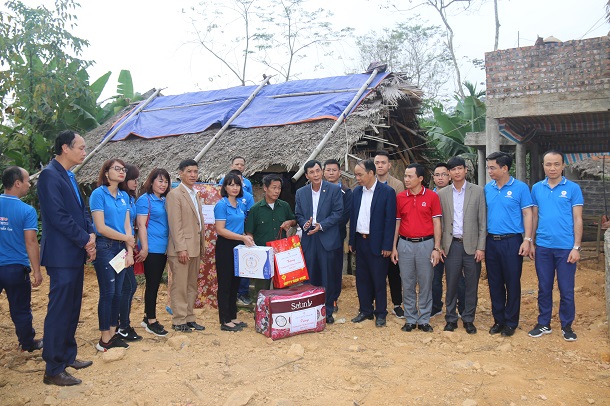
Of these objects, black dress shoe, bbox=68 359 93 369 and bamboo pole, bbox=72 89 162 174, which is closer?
black dress shoe, bbox=68 359 93 369

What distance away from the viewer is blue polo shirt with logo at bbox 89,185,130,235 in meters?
4.33

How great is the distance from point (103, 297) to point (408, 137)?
24.3ft

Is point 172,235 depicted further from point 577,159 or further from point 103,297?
point 577,159

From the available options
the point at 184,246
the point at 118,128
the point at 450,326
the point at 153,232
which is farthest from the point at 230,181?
the point at 118,128

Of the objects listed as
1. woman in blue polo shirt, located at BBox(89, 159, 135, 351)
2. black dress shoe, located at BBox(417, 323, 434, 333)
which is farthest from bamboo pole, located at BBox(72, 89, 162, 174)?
black dress shoe, located at BBox(417, 323, 434, 333)

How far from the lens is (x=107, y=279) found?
4344mm

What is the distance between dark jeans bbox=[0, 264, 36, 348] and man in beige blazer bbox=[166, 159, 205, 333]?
4.26 ft

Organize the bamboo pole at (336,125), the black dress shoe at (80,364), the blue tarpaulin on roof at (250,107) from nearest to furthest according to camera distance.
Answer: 1. the black dress shoe at (80,364)
2. the bamboo pole at (336,125)
3. the blue tarpaulin on roof at (250,107)

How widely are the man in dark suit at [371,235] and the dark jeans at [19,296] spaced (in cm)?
322

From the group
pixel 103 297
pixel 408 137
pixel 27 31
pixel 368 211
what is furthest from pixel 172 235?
pixel 408 137

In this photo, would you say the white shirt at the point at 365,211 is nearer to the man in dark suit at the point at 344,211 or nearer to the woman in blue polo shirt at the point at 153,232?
the man in dark suit at the point at 344,211

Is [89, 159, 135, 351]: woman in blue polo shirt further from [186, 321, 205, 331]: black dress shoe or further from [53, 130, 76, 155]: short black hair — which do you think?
[186, 321, 205, 331]: black dress shoe

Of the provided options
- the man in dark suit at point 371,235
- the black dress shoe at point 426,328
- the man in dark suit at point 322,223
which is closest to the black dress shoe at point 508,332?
the black dress shoe at point 426,328

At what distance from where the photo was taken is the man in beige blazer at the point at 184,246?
505cm
